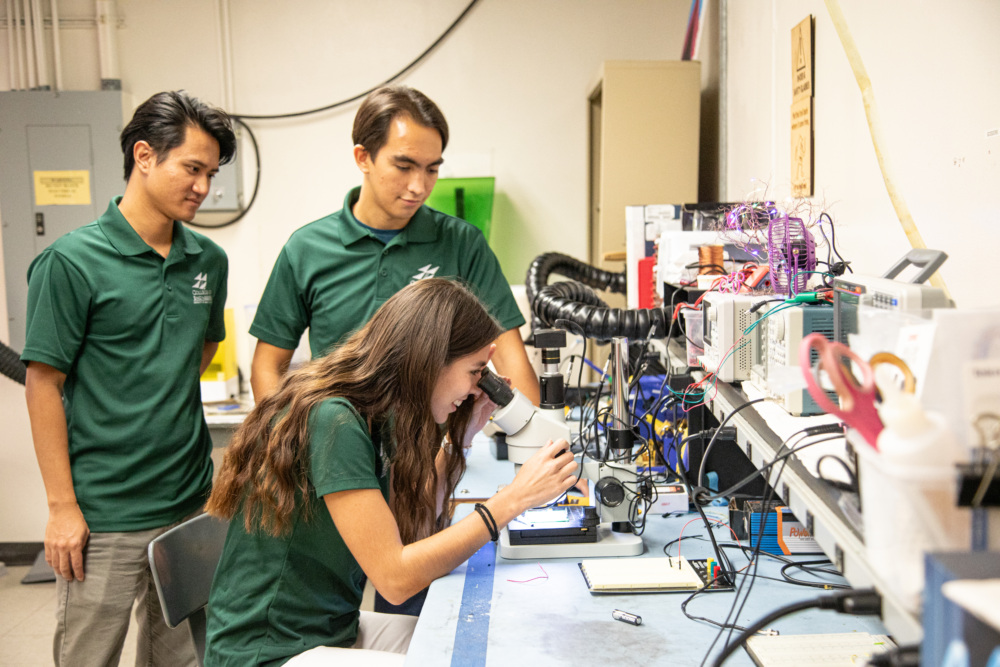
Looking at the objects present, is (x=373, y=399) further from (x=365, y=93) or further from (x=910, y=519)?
(x=365, y=93)

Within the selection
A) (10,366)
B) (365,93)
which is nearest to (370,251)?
(365,93)

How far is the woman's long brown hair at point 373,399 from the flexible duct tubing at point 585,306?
660 mm

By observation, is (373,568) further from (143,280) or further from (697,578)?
(143,280)

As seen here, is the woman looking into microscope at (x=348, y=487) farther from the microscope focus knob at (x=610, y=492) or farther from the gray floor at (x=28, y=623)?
the gray floor at (x=28, y=623)

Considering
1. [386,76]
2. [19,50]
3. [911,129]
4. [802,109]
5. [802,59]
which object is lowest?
[911,129]

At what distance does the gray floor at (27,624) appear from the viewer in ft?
9.13

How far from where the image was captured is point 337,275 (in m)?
1.99

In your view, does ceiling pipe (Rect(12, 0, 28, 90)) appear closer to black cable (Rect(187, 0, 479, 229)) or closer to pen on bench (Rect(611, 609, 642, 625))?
black cable (Rect(187, 0, 479, 229))

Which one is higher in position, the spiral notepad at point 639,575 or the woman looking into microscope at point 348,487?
the woman looking into microscope at point 348,487

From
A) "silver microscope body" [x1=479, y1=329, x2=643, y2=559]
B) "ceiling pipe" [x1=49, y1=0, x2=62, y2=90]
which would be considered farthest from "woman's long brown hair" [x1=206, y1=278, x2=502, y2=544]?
"ceiling pipe" [x1=49, y1=0, x2=62, y2=90]

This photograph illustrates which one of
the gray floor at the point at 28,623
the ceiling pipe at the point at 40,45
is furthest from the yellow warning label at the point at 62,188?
the gray floor at the point at 28,623

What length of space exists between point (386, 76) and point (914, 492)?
352 centimetres

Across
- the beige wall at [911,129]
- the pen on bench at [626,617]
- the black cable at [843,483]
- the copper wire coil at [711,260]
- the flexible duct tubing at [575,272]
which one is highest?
the beige wall at [911,129]

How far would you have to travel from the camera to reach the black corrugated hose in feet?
10.8
